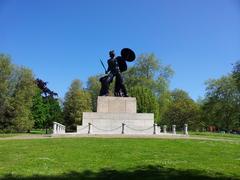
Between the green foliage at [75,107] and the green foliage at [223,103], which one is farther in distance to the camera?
the green foliage at [223,103]

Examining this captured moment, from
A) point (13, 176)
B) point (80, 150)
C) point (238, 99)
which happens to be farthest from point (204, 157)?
point (238, 99)

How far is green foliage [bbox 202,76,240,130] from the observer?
7169cm

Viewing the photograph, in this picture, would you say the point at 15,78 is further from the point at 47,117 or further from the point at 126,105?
the point at 126,105

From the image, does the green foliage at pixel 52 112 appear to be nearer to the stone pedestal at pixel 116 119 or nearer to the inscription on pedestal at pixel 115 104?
the inscription on pedestal at pixel 115 104

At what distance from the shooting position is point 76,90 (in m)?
66.6

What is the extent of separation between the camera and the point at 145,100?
60.5 metres

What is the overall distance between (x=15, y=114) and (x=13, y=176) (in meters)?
43.5

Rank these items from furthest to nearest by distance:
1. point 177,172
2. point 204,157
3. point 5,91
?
point 5,91
point 204,157
point 177,172

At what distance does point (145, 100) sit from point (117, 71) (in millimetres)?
32133

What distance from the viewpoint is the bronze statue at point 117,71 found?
28606mm

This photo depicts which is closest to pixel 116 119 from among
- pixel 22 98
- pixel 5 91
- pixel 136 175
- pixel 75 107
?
pixel 136 175

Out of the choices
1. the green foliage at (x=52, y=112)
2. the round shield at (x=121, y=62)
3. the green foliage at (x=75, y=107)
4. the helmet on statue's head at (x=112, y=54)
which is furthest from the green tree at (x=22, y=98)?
the helmet on statue's head at (x=112, y=54)

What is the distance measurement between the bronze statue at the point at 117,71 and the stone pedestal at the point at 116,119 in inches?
34.6

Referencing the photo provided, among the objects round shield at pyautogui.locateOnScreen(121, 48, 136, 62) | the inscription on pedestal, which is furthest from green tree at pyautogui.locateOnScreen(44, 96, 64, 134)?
the inscription on pedestal
